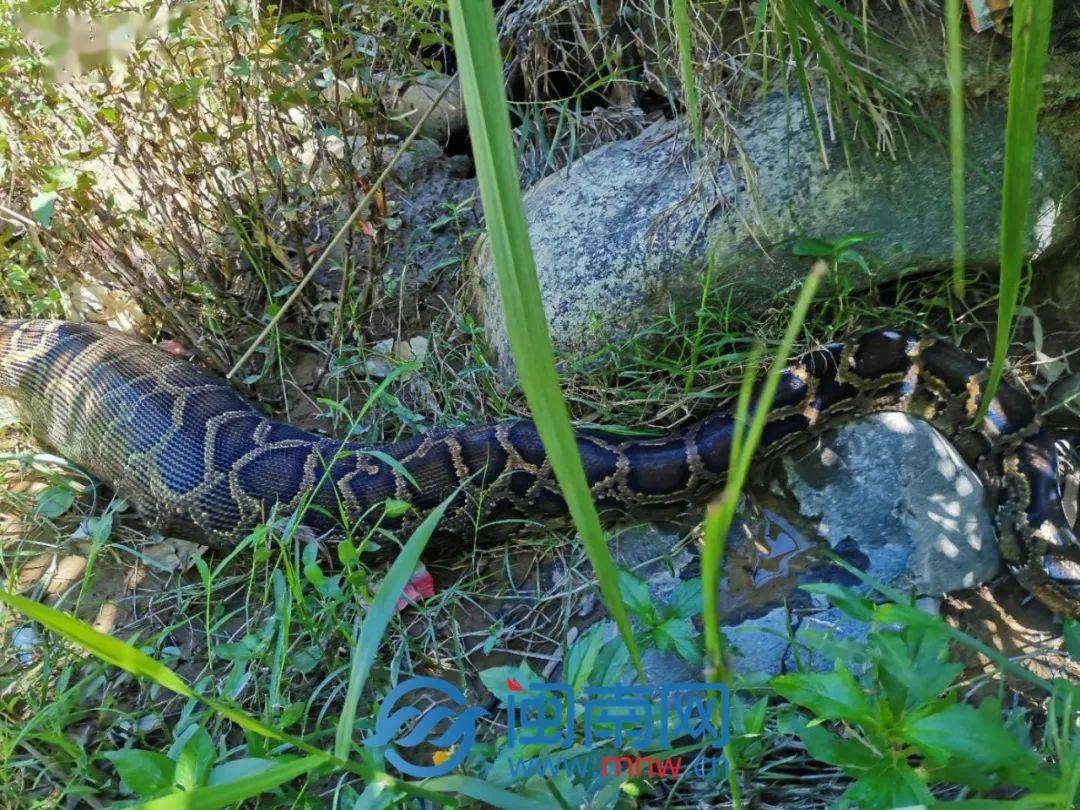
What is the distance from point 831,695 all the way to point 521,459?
1.85m

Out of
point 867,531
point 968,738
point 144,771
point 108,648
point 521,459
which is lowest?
point 867,531

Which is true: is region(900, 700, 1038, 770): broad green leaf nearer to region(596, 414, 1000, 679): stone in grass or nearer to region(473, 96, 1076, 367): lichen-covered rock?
region(596, 414, 1000, 679): stone in grass

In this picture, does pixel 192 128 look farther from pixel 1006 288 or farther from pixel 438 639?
pixel 1006 288

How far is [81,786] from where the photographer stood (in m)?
2.55

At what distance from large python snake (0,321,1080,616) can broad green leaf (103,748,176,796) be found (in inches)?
50.3

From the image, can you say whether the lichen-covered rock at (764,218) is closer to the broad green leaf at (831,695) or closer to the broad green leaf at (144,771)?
the broad green leaf at (831,695)

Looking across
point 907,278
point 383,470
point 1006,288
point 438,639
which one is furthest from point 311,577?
point 907,278

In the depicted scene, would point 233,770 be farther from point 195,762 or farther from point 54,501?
point 54,501

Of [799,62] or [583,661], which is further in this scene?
[799,62]

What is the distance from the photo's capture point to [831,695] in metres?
1.74

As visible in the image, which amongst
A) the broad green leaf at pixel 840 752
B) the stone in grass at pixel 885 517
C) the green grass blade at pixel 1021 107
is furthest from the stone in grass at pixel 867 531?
the green grass blade at pixel 1021 107

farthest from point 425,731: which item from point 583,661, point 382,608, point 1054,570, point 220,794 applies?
point 1054,570

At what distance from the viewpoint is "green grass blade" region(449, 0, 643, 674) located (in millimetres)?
893

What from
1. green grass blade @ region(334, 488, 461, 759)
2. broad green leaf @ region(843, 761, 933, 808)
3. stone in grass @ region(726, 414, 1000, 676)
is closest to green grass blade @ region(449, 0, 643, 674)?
green grass blade @ region(334, 488, 461, 759)
